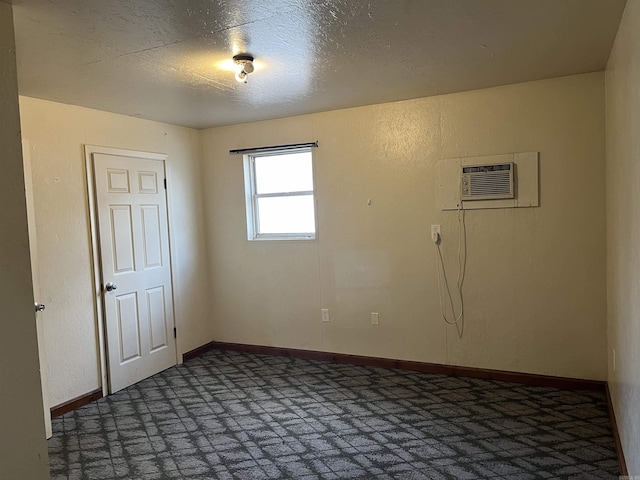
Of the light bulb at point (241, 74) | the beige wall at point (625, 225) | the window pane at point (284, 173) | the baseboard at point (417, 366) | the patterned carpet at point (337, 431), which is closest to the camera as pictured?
the beige wall at point (625, 225)

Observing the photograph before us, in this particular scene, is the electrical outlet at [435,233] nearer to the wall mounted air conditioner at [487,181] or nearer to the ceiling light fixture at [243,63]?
the wall mounted air conditioner at [487,181]

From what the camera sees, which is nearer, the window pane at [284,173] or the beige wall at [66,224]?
the beige wall at [66,224]

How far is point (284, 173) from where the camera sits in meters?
4.69

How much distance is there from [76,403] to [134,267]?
1191 millimetres

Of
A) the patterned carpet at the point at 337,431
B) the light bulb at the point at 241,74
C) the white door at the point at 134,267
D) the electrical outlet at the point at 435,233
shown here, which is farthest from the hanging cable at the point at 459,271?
the white door at the point at 134,267

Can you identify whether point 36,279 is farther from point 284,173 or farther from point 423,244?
point 423,244

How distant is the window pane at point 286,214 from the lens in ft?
15.0

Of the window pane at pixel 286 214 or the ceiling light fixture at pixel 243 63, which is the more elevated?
the ceiling light fixture at pixel 243 63

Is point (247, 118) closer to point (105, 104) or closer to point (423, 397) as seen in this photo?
point (105, 104)

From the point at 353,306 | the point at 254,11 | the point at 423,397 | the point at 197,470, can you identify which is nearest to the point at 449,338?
the point at 423,397

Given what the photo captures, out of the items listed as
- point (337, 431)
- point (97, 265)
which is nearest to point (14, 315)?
point (97, 265)

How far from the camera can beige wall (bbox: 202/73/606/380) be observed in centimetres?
347

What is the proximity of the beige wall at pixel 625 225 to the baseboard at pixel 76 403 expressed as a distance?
3.64 meters

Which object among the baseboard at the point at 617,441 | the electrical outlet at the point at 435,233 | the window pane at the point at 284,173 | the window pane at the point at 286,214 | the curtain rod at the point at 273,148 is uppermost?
the curtain rod at the point at 273,148
